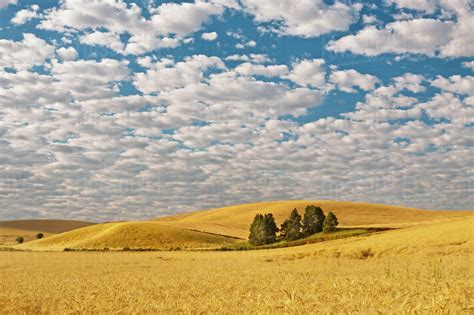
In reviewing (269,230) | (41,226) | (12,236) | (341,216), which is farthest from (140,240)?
(41,226)

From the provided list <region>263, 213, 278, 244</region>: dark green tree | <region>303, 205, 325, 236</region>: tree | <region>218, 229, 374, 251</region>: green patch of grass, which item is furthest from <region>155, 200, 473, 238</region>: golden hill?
<region>218, 229, 374, 251</region>: green patch of grass

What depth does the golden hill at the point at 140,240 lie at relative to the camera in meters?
88.0

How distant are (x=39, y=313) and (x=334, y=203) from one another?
12403cm

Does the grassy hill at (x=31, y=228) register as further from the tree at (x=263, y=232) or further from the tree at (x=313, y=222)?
the tree at (x=313, y=222)

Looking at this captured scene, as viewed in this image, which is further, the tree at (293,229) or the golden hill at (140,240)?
the golden hill at (140,240)

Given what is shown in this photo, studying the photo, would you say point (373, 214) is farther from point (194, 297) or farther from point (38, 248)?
point (194, 297)

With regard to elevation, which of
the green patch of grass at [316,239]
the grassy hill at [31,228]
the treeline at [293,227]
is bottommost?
the green patch of grass at [316,239]

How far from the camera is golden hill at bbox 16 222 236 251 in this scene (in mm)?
88000

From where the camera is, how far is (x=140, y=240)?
91.8m

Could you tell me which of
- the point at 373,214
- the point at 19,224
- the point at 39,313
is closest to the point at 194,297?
the point at 39,313

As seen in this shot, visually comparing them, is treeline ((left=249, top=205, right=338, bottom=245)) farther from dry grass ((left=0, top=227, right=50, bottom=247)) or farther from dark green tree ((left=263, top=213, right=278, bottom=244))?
dry grass ((left=0, top=227, right=50, bottom=247))

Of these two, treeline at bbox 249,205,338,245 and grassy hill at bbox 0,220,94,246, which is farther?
grassy hill at bbox 0,220,94,246

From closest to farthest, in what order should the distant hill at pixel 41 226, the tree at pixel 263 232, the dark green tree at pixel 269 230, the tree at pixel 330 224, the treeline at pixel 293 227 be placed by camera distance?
the tree at pixel 330 224, the treeline at pixel 293 227, the tree at pixel 263 232, the dark green tree at pixel 269 230, the distant hill at pixel 41 226

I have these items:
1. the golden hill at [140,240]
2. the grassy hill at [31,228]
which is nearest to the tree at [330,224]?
the golden hill at [140,240]
